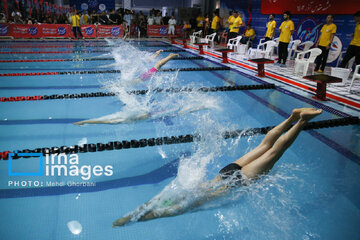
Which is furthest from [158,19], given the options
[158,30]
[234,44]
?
[234,44]

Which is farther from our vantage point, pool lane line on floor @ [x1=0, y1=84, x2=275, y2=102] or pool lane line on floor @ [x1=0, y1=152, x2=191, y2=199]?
pool lane line on floor @ [x1=0, y1=84, x2=275, y2=102]

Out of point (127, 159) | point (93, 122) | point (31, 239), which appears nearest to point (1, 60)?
point (93, 122)

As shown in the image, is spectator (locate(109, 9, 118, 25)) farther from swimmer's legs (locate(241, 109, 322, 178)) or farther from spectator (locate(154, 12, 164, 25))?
swimmer's legs (locate(241, 109, 322, 178))

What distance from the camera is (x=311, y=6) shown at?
354 inches

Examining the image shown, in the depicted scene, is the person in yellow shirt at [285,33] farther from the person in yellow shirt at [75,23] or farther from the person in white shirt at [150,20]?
the person in white shirt at [150,20]

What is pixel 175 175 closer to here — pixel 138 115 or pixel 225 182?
pixel 225 182

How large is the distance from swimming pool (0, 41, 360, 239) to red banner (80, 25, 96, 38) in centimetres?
1038

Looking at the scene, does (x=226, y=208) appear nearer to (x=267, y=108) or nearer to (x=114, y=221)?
(x=114, y=221)

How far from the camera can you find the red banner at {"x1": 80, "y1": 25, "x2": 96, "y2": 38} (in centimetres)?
1422

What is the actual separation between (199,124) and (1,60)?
23.1 feet

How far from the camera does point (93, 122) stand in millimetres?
3771

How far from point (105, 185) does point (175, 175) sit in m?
0.72

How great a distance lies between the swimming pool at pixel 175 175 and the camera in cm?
202

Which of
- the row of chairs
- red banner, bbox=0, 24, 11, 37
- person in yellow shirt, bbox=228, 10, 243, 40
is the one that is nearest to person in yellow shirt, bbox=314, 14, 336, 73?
the row of chairs
